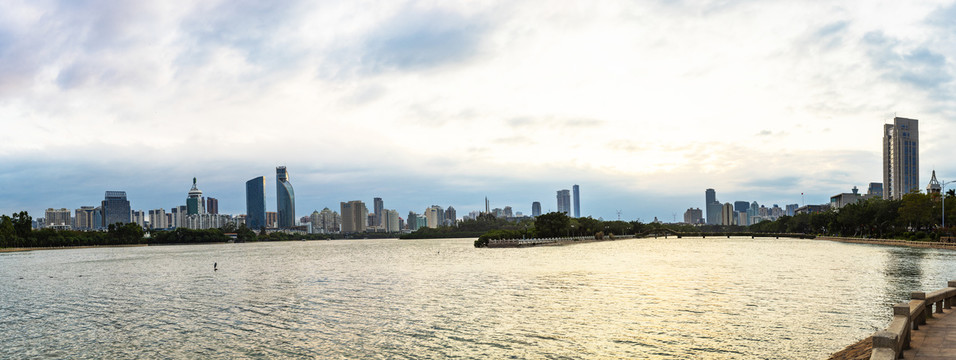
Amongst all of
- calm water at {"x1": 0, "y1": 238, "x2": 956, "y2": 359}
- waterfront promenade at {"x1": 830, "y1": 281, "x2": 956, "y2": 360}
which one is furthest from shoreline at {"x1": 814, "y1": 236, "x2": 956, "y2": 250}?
waterfront promenade at {"x1": 830, "y1": 281, "x2": 956, "y2": 360}

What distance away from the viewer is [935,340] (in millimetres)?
17344

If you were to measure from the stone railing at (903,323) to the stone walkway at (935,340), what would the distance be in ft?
0.76

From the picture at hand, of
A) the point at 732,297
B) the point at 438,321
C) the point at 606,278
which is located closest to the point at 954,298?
the point at 732,297

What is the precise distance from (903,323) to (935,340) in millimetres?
2614

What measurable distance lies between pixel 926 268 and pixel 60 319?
274ft

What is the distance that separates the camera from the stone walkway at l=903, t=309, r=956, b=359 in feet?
51.4

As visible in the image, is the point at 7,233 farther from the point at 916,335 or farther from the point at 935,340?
the point at 935,340

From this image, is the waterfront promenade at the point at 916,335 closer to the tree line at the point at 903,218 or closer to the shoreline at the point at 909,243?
the shoreline at the point at 909,243

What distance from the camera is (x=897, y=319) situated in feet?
53.8

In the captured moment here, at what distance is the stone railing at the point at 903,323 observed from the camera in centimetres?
1400

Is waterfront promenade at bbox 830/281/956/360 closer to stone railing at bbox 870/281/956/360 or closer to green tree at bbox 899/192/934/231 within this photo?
stone railing at bbox 870/281/956/360

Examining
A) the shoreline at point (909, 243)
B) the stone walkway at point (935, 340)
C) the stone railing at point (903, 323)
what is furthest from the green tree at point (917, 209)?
the stone walkway at point (935, 340)

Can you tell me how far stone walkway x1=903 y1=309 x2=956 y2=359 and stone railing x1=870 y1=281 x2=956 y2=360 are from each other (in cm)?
23

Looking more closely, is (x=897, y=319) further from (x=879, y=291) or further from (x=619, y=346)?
(x=879, y=291)
